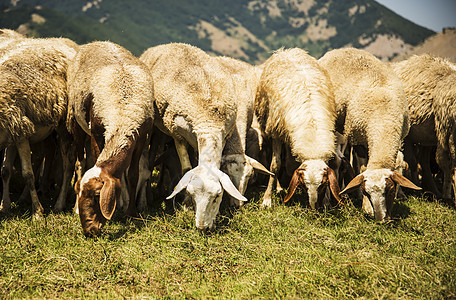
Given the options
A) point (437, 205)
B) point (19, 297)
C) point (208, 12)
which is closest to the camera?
point (19, 297)

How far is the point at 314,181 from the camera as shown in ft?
16.8

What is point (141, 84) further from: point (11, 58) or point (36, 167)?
point (36, 167)

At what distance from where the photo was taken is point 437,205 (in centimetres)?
611

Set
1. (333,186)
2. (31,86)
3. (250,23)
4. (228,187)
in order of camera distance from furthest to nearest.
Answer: (250,23) < (31,86) < (333,186) < (228,187)

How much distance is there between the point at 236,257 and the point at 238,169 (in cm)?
167

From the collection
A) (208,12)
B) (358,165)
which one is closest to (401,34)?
(208,12)

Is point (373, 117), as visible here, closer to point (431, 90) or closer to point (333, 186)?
point (333, 186)

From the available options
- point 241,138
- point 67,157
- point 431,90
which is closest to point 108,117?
point 67,157

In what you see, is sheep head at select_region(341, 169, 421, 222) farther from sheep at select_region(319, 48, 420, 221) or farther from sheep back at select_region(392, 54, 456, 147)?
sheep back at select_region(392, 54, 456, 147)

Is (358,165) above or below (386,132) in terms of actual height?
below

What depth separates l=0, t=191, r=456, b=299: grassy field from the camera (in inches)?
135

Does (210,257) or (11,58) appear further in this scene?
(11,58)

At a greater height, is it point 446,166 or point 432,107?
point 432,107

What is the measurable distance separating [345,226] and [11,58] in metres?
5.38
